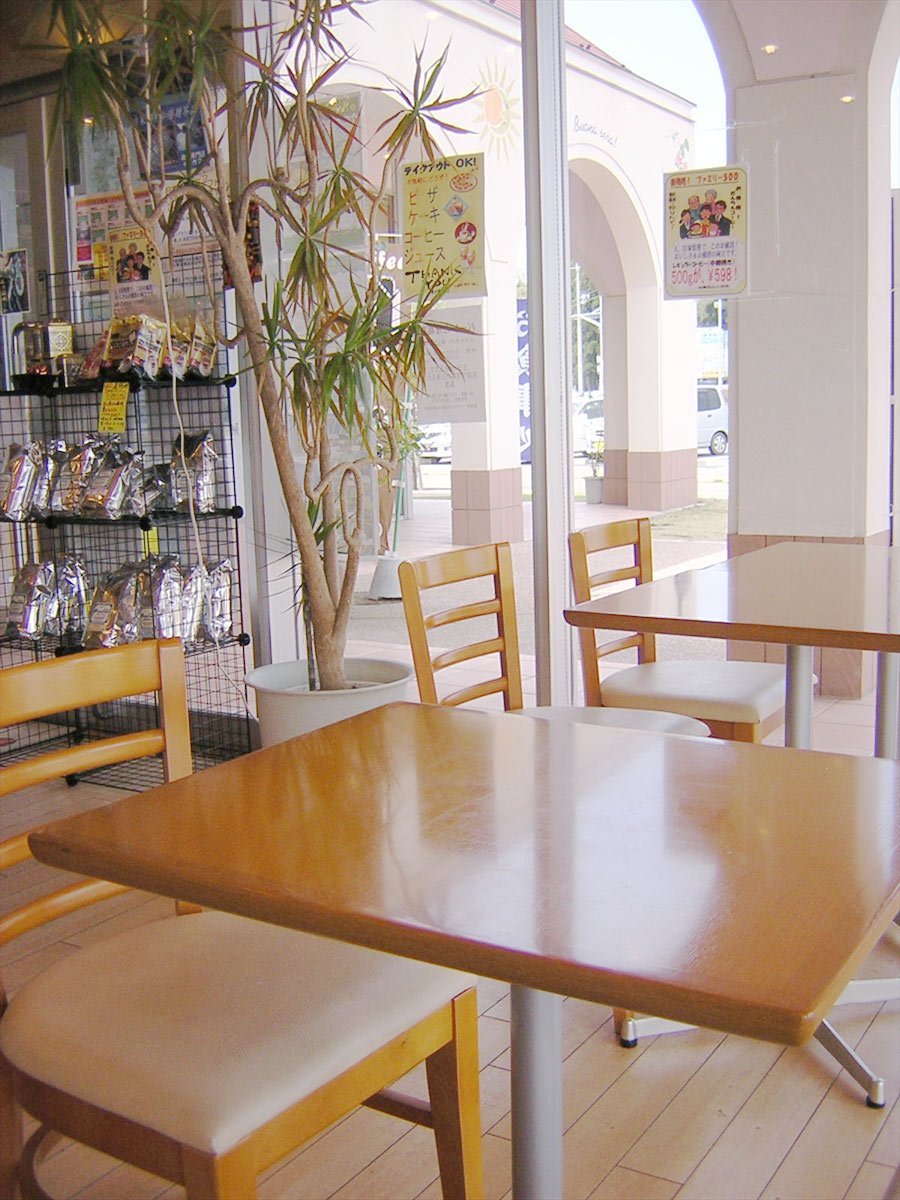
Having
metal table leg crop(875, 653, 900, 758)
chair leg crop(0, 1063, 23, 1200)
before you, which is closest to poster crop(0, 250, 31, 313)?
metal table leg crop(875, 653, 900, 758)

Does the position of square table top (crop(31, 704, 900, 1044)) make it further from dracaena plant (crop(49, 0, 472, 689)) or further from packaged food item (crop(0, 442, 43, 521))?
packaged food item (crop(0, 442, 43, 521))

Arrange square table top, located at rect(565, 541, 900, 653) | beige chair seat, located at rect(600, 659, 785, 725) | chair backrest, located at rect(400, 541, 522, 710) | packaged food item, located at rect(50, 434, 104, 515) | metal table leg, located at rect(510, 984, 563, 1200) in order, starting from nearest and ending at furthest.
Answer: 1. metal table leg, located at rect(510, 984, 563, 1200)
2. square table top, located at rect(565, 541, 900, 653)
3. chair backrest, located at rect(400, 541, 522, 710)
4. beige chair seat, located at rect(600, 659, 785, 725)
5. packaged food item, located at rect(50, 434, 104, 515)

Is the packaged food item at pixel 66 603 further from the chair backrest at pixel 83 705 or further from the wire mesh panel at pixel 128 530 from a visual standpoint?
the chair backrest at pixel 83 705

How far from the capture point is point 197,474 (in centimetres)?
395

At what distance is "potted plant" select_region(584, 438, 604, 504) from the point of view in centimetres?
431

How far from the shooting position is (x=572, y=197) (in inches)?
167

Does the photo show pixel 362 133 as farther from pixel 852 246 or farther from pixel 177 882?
pixel 177 882

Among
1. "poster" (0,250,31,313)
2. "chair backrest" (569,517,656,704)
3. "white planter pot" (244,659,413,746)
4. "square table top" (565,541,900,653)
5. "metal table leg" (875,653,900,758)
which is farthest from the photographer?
"poster" (0,250,31,313)

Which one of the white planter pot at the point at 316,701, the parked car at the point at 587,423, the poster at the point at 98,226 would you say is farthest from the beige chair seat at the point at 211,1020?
the poster at the point at 98,226

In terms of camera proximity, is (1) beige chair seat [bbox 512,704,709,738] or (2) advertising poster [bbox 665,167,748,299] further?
(2) advertising poster [bbox 665,167,748,299]

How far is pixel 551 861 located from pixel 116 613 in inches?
119

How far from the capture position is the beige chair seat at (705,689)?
2775mm

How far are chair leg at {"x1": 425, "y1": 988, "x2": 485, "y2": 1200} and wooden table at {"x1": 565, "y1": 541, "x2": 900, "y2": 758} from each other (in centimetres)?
85

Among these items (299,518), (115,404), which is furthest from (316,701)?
(115,404)
